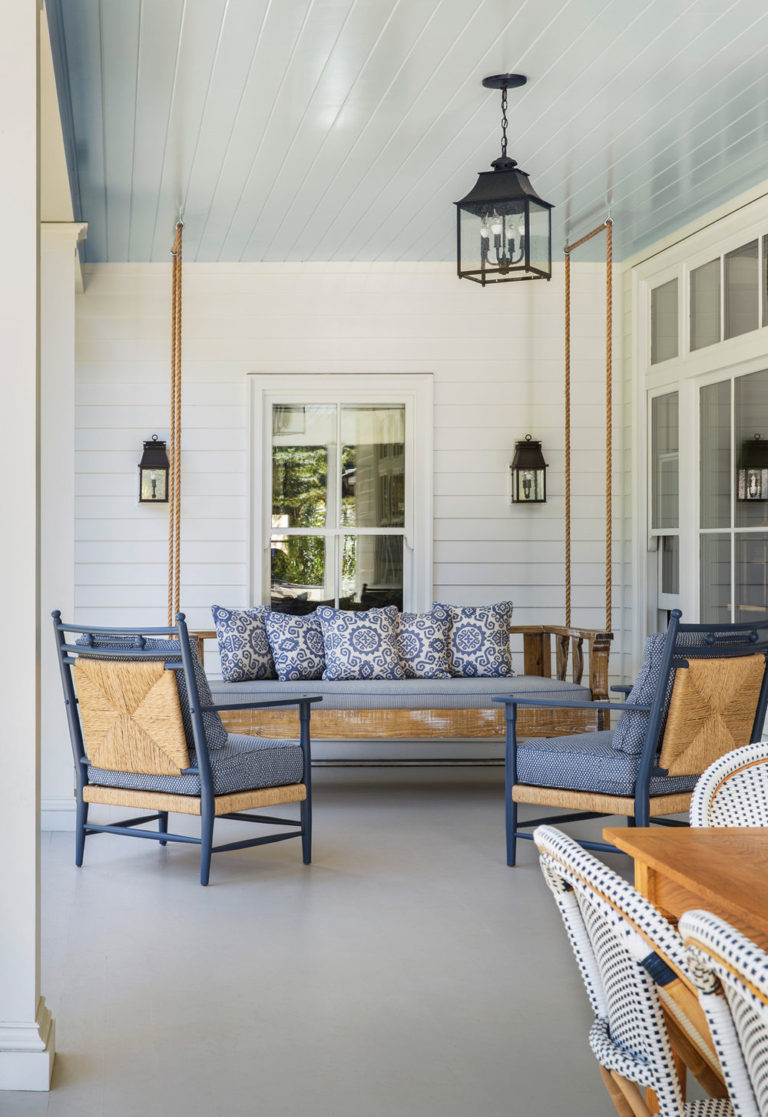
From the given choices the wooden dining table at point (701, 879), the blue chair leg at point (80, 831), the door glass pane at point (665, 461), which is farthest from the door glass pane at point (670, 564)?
the wooden dining table at point (701, 879)

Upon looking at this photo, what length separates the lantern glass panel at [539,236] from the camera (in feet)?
13.6

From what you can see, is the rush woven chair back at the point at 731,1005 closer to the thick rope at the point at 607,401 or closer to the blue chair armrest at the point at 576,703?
the blue chair armrest at the point at 576,703

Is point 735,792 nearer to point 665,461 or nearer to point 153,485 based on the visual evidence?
point 665,461

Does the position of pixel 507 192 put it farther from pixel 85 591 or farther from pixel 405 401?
pixel 85 591

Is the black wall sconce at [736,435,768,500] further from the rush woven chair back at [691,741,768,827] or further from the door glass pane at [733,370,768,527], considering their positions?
the rush woven chair back at [691,741,768,827]

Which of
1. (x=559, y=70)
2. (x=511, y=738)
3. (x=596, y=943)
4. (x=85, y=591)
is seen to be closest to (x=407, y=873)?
(x=511, y=738)

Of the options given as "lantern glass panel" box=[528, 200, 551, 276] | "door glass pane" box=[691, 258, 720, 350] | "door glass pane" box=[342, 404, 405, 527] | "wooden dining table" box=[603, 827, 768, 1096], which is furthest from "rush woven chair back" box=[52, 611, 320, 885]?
"door glass pane" box=[691, 258, 720, 350]

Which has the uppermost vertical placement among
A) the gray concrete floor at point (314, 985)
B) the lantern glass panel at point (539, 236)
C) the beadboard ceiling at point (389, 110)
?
the beadboard ceiling at point (389, 110)

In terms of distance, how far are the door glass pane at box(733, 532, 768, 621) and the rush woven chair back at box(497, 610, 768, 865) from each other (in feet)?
4.70

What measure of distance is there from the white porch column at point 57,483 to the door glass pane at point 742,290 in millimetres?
3397

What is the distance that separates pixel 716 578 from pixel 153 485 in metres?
3.57

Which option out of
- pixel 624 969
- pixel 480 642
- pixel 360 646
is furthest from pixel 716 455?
pixel 624 969

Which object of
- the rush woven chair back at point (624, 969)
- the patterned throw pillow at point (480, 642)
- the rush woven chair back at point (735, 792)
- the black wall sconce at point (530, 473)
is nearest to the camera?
the rush woven chair back at point (624, 969)

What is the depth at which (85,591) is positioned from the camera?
7070 millimetres
